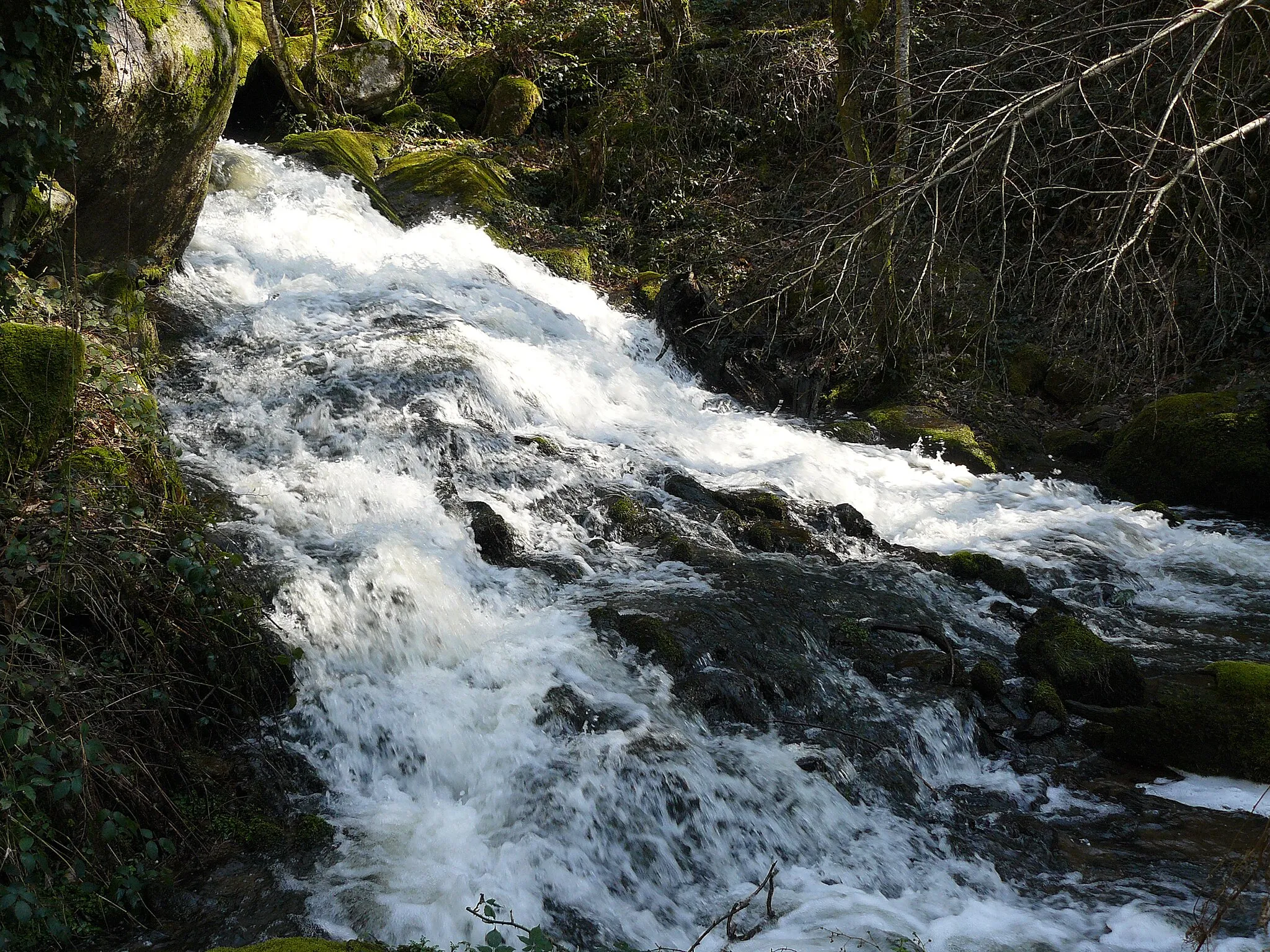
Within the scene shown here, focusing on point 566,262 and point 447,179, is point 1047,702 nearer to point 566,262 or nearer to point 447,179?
point 566,262

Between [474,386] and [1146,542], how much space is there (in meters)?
6.77

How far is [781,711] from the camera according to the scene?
5.48 metres

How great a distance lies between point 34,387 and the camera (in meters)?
4.70

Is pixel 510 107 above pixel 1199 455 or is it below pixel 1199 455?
above

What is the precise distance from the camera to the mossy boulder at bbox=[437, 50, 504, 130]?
1728 cm

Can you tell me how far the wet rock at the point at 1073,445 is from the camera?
10.9 meters

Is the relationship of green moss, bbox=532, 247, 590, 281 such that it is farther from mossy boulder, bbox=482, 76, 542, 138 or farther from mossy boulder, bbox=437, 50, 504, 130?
mossy boulder, bbox=437, 50, 504, 130

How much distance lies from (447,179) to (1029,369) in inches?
362

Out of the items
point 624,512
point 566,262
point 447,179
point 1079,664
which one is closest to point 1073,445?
point 1079,664

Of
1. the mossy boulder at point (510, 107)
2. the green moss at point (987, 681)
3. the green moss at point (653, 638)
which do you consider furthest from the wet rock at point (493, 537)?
the mossy boulder at point (510, 107)

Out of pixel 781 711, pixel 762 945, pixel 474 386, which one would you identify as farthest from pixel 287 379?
pixel 762 945

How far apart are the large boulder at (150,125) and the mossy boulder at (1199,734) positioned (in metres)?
8.26

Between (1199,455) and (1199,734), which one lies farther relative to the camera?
(1199,455)

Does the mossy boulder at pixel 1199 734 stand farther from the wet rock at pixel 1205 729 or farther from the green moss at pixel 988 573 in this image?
the green moss at pixel 988 573
